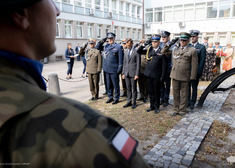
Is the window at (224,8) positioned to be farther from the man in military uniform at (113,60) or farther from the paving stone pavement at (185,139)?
the man in military uniform at (113,60)

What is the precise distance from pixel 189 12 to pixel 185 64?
28724mm

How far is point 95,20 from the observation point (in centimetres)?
2572

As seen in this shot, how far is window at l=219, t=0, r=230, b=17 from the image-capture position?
26.9 metres

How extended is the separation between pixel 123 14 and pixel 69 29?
1179cm

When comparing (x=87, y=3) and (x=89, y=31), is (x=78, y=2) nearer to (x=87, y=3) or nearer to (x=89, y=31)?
(x=87, y=3)

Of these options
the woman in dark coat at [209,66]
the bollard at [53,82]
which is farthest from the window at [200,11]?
the bollard at [53,82]

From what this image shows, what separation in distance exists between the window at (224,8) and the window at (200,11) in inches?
86.7

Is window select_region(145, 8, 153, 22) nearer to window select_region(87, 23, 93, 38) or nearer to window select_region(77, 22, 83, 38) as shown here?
window select_region(87, 23, 93, 38)

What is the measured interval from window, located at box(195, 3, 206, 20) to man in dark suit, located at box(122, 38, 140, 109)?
2766cm

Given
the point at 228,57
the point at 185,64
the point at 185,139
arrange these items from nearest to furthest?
the point at 185,139 < the point at 185,64 < the point at 228,57

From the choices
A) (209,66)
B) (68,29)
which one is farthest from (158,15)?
(209,66)

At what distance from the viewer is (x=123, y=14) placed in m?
31.2

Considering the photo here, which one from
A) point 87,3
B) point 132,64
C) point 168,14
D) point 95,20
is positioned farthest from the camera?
point 168,14

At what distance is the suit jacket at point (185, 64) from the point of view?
5078 mm
